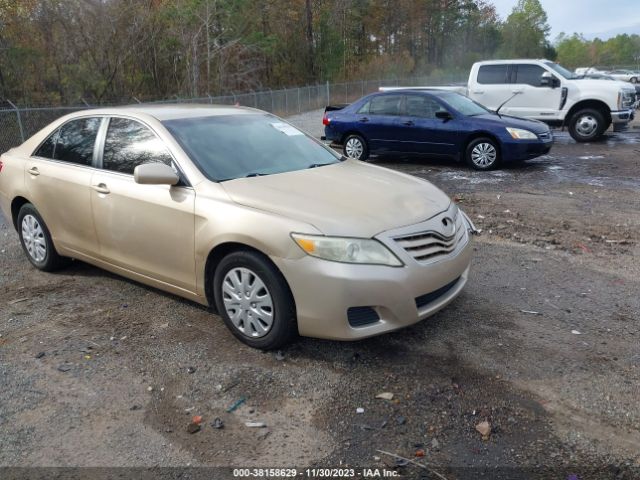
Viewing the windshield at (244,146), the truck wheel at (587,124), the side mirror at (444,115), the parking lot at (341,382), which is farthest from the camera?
the truck wheel at (587,124)

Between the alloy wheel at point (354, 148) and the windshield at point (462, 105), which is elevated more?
the windshield at point (462, 105)

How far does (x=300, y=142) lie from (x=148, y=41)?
18134 millimetres

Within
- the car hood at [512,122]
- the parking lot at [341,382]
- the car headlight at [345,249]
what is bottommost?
the parking lot at [341,382]

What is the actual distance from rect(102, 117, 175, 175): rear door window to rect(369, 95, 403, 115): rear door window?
7.55 metres

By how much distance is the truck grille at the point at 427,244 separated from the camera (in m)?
3.54

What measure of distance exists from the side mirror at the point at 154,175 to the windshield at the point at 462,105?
791cm

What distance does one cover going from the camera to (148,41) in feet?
68.1

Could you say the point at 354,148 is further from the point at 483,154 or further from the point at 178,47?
the point at 178,47

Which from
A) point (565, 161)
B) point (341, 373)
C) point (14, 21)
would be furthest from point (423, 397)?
point (14, 21)

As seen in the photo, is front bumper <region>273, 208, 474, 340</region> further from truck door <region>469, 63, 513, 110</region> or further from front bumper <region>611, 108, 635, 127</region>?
front bumper <region>611, 108, 635, 127</region>

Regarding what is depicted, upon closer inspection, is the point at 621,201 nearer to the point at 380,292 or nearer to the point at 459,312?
the point at 459,312

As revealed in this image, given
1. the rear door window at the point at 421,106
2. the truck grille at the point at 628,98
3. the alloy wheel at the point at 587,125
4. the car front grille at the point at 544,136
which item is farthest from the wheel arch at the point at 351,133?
the truck grille at the point at 628,98

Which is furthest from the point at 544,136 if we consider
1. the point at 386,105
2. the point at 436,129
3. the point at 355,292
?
the point at 355,292

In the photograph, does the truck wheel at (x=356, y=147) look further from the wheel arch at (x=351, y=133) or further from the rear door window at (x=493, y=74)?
the rear door window at (x=493, y=74)
